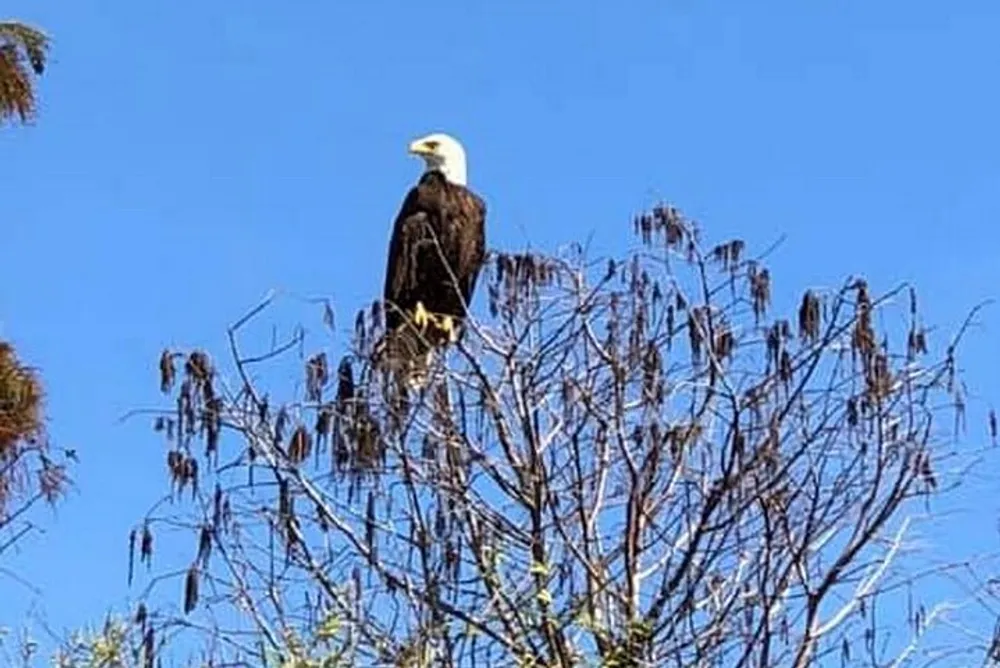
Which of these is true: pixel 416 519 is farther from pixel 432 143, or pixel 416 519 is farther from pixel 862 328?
pixel 432 143

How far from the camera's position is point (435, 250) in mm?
7531

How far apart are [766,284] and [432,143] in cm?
276

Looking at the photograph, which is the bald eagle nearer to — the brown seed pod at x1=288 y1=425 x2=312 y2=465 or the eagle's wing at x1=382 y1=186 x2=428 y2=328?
the eagle's wing at x1=382 y1=186 x2=428 y2=328

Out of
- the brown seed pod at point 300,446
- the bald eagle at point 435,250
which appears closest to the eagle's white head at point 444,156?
the bald eagle at point 435,250

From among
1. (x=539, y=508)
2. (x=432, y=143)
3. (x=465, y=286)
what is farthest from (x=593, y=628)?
(x=432, y=143)

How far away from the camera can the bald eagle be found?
6499mm

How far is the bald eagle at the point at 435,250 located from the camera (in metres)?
6.50

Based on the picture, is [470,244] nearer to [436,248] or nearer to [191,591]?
[436,248]

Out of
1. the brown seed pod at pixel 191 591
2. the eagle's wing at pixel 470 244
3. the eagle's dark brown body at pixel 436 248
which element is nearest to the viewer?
the brown seed pod at pixel 191 591

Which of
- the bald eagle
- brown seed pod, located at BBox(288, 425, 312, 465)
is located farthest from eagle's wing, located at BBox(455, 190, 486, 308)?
brown seed pod, located at BBox(288, 425, 312, 465)

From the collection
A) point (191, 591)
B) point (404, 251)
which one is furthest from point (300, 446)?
point (404, 251)

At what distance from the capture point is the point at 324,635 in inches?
195

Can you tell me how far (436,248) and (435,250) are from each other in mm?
17

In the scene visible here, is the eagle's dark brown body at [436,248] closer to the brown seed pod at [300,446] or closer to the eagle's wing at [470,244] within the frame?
the eagle's wing at [470,244]
